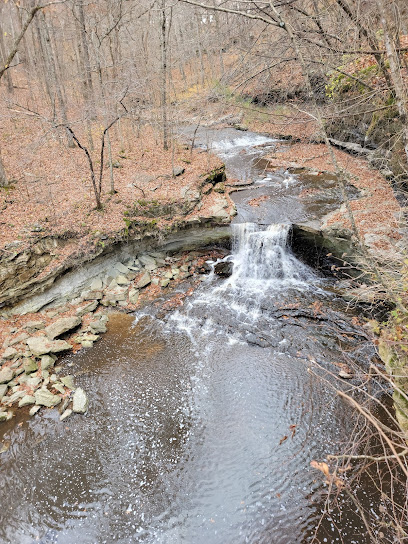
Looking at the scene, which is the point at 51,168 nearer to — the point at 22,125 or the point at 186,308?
the point at 22,125

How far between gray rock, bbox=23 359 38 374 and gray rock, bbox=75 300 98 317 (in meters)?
2.00

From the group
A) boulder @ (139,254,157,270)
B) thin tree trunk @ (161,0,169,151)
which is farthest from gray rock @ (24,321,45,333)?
thin tree trunk @ (161,0,169,151)

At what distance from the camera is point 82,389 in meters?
7.56

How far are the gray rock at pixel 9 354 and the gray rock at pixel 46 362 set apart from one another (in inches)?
28.8

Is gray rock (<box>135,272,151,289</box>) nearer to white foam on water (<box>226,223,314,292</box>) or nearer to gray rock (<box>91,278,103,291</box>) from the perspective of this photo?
gray rock (<box>91,278,103,291</box>)

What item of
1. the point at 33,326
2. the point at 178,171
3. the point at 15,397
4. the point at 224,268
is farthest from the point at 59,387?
the point at 178,171

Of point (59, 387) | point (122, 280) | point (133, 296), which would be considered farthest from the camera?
point (122, 280)

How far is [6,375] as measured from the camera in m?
7.66

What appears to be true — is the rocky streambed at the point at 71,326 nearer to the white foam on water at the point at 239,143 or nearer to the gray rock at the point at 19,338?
the gray rock at the point at 19,338

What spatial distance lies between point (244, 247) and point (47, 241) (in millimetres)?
6764

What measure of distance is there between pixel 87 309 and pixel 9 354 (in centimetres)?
238

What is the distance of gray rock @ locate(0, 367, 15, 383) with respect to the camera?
7.61 metres

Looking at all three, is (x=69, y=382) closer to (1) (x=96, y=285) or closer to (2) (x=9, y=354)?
(2) (x=9, y=354)

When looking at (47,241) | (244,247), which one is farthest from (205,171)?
(47,241)
